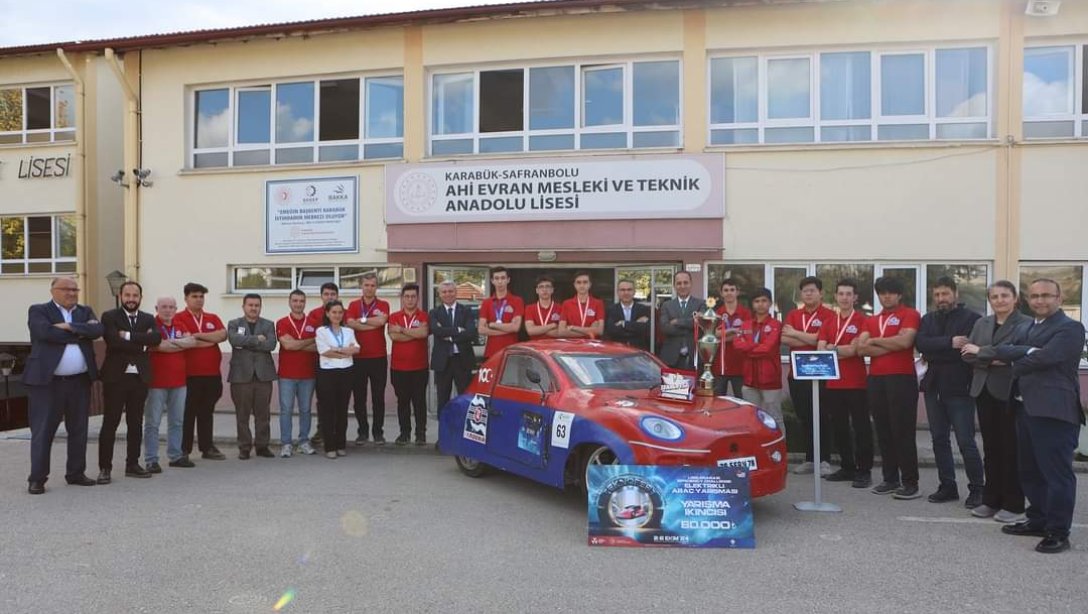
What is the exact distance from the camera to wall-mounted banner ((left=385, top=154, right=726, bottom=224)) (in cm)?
1180

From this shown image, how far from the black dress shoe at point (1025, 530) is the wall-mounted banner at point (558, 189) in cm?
664

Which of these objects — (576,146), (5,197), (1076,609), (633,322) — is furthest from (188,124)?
(1076,609)

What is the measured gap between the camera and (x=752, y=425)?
6238 millimetres

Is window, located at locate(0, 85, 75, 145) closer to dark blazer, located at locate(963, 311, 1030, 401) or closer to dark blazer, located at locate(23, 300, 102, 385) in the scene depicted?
dark blazer, located at locate(23, 300, 102, 385)

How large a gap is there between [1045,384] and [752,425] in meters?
2.06

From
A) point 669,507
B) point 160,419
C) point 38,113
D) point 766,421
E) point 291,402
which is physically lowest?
point 669,507

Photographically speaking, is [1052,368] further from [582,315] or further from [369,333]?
[369,333]

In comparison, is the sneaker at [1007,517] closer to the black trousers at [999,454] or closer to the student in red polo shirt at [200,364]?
the black trousers at [999,454]

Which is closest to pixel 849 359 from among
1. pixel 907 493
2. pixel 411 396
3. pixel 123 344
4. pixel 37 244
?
pixel 907 493

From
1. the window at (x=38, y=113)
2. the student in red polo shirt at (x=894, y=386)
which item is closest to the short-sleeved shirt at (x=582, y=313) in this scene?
the student in red polo shirt at (x=894, y=386)

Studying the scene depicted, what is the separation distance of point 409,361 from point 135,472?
312 cm

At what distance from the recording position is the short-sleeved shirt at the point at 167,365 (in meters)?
8.37

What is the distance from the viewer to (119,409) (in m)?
7.98

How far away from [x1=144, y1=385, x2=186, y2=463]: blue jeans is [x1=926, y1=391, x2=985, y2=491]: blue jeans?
7.61 m
